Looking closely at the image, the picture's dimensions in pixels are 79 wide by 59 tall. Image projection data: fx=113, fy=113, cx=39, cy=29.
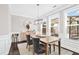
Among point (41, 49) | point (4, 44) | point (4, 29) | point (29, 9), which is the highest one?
point (29, 9)

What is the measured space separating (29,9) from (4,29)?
0.67 m

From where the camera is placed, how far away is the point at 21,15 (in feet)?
8.20

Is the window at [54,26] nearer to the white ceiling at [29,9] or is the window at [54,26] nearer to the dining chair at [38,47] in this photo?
the white ceiling at [29,9]

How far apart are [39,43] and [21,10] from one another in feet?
2.71

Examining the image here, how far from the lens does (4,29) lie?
7.66ft

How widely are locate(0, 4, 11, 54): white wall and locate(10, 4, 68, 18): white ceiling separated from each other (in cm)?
16

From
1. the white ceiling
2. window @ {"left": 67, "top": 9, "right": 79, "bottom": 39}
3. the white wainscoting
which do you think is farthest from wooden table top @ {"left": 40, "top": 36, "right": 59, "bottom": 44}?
the white wainscoting

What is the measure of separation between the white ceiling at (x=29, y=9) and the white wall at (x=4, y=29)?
0.16 meters

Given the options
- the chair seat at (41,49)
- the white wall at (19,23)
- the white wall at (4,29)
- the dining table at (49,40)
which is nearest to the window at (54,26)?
the dining table at (49,40)

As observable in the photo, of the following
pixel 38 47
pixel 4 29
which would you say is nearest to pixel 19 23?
pixel 4 29

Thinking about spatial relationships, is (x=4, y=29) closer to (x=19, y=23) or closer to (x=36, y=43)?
(x=19, y=23)

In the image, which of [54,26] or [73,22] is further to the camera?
[54,26]

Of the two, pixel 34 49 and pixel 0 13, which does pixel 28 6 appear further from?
pixel 34 49

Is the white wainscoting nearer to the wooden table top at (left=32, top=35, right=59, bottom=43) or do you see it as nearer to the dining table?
the dining table
